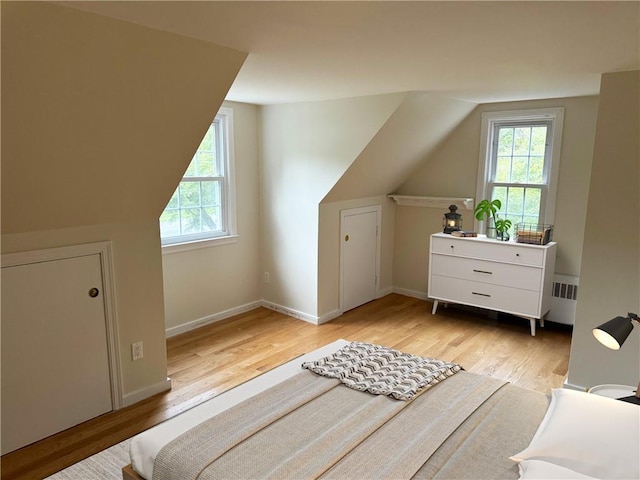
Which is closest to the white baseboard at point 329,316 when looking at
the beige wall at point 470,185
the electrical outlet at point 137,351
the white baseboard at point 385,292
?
the white baseboard at point 385,292

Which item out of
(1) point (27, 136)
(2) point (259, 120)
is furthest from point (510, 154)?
(1) point (27, 136)

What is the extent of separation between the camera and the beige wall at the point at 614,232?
269 cm

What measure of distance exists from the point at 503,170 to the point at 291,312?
258 cm

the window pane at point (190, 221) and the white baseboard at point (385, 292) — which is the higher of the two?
the window pane at point (190, 221)

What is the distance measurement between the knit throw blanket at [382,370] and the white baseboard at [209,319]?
6.91ft

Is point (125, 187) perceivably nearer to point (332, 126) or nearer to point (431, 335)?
point (332, 126)

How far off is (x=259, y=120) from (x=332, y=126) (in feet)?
3.04

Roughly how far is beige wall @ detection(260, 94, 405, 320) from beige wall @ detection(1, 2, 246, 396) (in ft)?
5.43

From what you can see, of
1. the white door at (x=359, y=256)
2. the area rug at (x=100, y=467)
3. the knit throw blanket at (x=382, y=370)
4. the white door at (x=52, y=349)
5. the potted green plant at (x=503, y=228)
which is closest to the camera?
the knit throw blanket at (x=382, y=370)

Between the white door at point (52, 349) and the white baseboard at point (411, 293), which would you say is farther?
the white baseboard at point (411, 293)

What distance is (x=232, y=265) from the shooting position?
15.1 feet

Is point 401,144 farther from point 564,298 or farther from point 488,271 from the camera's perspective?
point 564,298

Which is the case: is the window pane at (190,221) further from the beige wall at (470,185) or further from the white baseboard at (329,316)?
the beige wall at (470,185)

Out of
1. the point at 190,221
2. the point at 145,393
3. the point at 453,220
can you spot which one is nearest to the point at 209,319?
the point at 190,221
